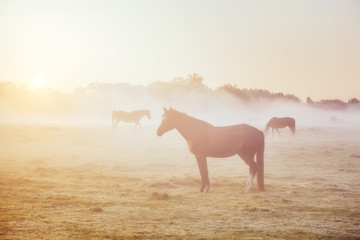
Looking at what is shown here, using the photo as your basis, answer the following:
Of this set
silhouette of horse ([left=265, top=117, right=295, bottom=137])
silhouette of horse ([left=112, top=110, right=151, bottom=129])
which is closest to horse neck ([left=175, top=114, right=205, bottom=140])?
silhouette of horse ([left=265, top=117, right=295, bottom=137])

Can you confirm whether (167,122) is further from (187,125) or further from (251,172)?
(251,172)

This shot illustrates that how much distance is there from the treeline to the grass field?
7819cm

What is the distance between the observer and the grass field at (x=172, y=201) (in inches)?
360

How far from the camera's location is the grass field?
915 centimetres

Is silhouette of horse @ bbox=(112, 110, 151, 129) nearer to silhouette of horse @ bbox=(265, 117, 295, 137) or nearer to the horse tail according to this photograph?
silhouette of horse @ bbox=(265, 117, 295, 137)

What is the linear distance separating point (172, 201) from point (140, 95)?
111 metres

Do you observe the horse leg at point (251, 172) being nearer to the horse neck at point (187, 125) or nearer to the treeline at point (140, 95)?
the horse neck at point (187, 125)

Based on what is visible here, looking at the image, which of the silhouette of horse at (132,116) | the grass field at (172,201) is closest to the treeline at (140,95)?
the silhouette of horse at (132,116)

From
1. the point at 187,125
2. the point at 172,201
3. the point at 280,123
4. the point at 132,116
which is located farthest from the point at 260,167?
the point at 132,116

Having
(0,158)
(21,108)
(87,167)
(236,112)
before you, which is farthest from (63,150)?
(236,112)

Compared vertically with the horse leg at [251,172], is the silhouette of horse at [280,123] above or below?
above

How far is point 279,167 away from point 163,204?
10957 mm

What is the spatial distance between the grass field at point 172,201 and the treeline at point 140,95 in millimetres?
78194

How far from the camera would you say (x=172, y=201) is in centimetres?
1228
